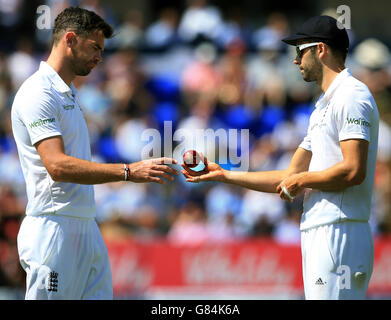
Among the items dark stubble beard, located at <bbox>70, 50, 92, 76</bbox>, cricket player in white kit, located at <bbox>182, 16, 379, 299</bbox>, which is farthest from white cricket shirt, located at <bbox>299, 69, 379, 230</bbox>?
dark stubble beard, located at <bbox>70, 50, 92, 76</bbox>

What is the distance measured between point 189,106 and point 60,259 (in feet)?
26.7

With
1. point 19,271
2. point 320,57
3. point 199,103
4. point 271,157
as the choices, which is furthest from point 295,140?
point 320,57

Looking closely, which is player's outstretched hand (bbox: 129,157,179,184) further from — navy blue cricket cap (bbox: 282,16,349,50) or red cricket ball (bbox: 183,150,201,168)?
navy blue cricket cap (bbox: 282,16,349,50)

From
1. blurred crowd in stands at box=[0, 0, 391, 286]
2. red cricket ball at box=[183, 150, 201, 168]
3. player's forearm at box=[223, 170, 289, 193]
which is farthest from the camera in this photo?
blurred crowd in stands at box=[0, 0, 391, 286]

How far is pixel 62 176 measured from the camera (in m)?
4.72

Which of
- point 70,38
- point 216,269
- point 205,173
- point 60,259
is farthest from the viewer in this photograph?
point 216,269

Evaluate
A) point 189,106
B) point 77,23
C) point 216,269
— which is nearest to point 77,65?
point 77,23

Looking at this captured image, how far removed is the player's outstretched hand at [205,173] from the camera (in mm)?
5469

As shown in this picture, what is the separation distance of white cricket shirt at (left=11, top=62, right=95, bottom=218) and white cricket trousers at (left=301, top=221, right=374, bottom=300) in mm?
1615

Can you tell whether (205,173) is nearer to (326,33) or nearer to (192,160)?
(192,160)

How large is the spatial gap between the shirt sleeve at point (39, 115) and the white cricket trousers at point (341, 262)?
1.93 m

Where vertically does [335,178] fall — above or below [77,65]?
below

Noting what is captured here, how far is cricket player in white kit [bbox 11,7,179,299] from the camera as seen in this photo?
478 cm
